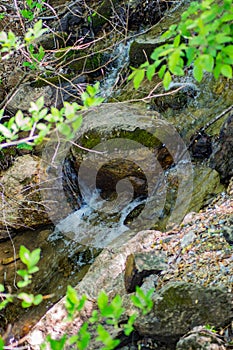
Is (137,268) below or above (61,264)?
above

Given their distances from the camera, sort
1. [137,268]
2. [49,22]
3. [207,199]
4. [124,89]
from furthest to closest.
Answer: [49,22], [124,89], [207,199], [137,268]

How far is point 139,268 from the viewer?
3529mm

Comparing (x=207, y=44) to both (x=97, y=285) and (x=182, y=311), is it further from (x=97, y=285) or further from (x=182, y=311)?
(x=97, y=285)

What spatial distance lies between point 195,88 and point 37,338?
3872 millimetres

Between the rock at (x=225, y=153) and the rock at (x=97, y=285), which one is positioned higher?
the rock at (x=225, y=153)

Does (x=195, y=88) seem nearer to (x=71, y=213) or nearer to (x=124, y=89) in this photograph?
(x=124, y=89)

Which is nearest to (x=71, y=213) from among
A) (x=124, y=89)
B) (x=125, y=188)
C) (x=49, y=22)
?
(x=125, y=188)

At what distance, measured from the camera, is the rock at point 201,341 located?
2.50 metres

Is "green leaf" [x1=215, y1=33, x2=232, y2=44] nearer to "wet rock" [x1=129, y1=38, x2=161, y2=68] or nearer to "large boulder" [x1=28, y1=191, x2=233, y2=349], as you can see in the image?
"large boulder" [x1=28, y1=191, x2=233, y2=349]

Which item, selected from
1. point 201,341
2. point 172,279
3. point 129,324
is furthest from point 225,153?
point 129,324

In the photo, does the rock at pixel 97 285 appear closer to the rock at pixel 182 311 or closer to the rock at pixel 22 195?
the rock at pixel 182 311

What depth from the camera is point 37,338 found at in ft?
12.2

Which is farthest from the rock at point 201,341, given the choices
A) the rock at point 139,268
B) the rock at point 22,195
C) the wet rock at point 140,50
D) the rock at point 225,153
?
the wet rock at point 140,50

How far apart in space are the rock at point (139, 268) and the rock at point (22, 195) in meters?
2.16
